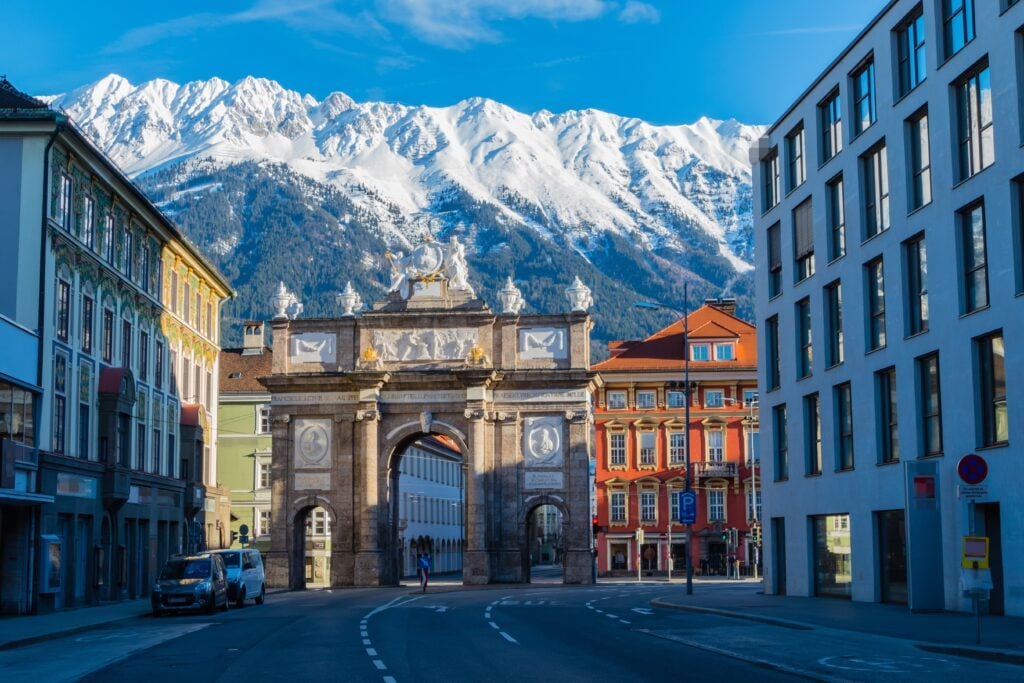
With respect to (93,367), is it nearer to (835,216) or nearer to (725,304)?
(835,216)

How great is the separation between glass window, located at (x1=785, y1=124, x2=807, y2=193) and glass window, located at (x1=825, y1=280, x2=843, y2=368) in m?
4.74

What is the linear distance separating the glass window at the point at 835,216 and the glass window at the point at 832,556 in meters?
8.48

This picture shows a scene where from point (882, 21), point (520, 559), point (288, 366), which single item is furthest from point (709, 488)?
point (882, 21)

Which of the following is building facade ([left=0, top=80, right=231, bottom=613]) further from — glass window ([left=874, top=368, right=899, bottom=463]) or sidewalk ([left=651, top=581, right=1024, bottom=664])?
glass window ([left=874, top=368, right=899, bottom=463])

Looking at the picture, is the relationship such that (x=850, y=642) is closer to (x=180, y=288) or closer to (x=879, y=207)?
(x=879, y=207)

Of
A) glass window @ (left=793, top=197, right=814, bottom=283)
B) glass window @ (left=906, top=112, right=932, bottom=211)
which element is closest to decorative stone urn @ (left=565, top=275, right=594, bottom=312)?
glass window @ (left=793, top=197, right=814, bottom=283)

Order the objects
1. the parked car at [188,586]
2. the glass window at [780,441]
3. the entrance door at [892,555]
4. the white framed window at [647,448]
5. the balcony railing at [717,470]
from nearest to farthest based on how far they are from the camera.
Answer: the entrance door at [892,555] < the parked car at [188,586] < the glass window at [780,441] < the balcony railing at [717,470] < the white framed window at [647,448]

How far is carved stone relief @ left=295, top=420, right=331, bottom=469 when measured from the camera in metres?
75.1

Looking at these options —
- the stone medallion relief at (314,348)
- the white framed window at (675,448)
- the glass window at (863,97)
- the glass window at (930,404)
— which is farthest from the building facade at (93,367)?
the white framed window at (675,448)

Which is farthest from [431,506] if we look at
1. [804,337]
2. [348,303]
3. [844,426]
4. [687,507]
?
[844,426]

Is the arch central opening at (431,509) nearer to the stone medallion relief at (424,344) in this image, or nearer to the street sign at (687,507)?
the stone medallion relief at (424,344)

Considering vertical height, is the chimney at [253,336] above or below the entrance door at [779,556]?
above

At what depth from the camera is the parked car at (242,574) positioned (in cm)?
4716

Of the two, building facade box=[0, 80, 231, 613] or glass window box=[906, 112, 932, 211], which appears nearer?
glass window box=[906, 112, 932, 211]
